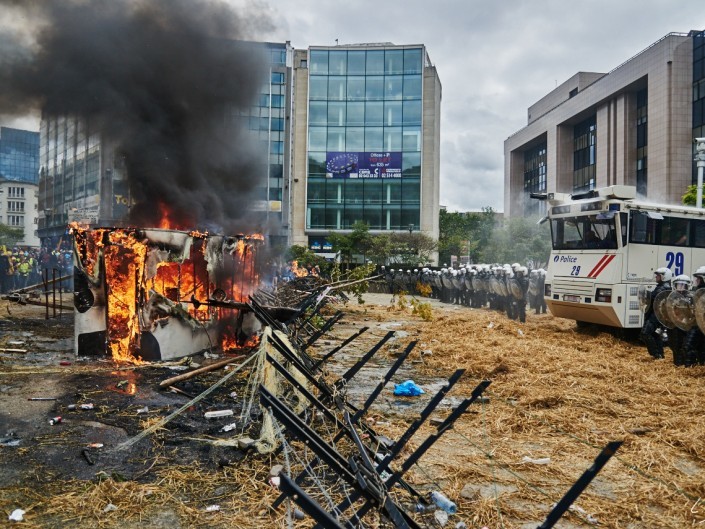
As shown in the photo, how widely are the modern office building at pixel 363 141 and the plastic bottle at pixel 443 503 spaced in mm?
47813

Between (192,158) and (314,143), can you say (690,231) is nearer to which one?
(192,158)

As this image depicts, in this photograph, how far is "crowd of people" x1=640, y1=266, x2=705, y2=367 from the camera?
327 inches

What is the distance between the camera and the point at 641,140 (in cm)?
4262

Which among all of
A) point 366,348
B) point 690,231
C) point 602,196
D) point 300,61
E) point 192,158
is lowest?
point 366,348

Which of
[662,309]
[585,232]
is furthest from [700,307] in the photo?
[585,232]

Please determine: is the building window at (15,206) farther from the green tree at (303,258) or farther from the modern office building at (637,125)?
the modern office building at (637,125)

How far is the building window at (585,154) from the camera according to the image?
5081 centimetres

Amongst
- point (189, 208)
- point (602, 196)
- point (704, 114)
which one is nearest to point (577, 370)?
point (602, 196)

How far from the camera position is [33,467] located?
14.3 ft

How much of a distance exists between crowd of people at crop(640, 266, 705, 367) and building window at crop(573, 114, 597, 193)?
44006mm

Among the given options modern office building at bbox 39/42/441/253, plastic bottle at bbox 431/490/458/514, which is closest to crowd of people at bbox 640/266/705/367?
plastic bottle at bbox 431/490/458/514

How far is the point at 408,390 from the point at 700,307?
4.73m

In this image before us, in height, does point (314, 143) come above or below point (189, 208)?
above

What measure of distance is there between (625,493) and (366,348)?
7.36 m
